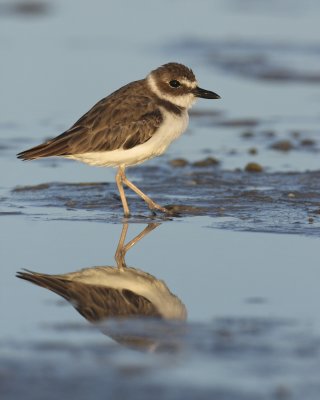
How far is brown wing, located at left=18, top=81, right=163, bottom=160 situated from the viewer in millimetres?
9219

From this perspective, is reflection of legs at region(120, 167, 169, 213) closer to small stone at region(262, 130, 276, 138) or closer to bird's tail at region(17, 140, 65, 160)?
bird's tail at region(17, 140, 65, 160)

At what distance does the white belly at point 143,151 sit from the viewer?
941cm

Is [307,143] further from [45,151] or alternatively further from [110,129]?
[45,151]

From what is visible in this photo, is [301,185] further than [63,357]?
Yes

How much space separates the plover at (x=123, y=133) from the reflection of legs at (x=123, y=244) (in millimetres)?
441

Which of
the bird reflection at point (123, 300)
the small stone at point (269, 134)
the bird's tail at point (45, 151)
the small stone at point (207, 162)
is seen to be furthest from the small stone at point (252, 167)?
the bird reflection at point (123, 300)

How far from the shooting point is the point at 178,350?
227 inches

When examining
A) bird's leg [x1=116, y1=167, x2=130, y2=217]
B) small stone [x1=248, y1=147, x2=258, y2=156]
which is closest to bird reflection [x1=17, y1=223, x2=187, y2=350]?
bird's leg [x1=116, y1=167, x2=130, y2=217]

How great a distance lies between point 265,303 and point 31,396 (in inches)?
76.0

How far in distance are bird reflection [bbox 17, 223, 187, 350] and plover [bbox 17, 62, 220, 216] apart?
1702 mm

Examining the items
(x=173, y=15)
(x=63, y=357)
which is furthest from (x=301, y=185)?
(x=173, y=15)

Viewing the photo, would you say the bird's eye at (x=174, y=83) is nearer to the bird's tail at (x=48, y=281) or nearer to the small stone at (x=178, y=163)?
the small stone at (x=178, y=163)

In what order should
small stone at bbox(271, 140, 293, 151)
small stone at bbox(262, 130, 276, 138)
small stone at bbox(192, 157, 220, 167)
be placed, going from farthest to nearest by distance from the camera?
small stone at bbox(262, 130, 276, 138), small stone at bbox(271, 140, 293, 151), small stone at bbox(192, 157, 220, 167)

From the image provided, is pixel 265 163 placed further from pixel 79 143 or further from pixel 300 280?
pixel 300 280
